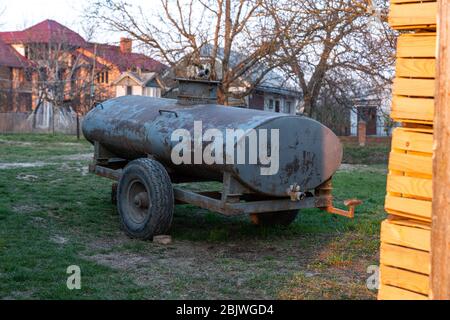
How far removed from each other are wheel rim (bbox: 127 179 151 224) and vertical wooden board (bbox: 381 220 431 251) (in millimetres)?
4159

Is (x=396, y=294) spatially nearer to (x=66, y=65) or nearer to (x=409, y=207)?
(x=409, y=207)

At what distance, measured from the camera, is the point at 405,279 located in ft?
14.2

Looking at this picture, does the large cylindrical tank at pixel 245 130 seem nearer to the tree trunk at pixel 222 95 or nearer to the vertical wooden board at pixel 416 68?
the vertical wooden board at pixel 416 68

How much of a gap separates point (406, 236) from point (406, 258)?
0.16 m

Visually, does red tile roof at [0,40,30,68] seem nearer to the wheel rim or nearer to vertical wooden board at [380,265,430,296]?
the wheel rim

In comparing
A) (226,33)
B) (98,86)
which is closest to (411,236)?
(226,33)

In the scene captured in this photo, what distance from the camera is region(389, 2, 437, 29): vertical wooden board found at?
4.34 meters

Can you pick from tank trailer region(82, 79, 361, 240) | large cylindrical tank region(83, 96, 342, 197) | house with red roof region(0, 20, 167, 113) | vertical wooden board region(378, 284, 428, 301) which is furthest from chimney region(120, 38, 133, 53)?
house with red roof region(0, 20, 167, 113)

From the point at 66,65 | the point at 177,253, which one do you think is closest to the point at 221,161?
the point at 177,253

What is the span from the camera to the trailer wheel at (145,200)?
7.84 meters

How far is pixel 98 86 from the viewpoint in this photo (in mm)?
46812

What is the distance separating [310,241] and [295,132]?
1.67 m

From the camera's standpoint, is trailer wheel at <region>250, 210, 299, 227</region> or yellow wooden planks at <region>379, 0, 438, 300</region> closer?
yellow wooden planks at <region>379, 0, 438, 300</region>

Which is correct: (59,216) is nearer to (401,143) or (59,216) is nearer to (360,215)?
(360,215)
